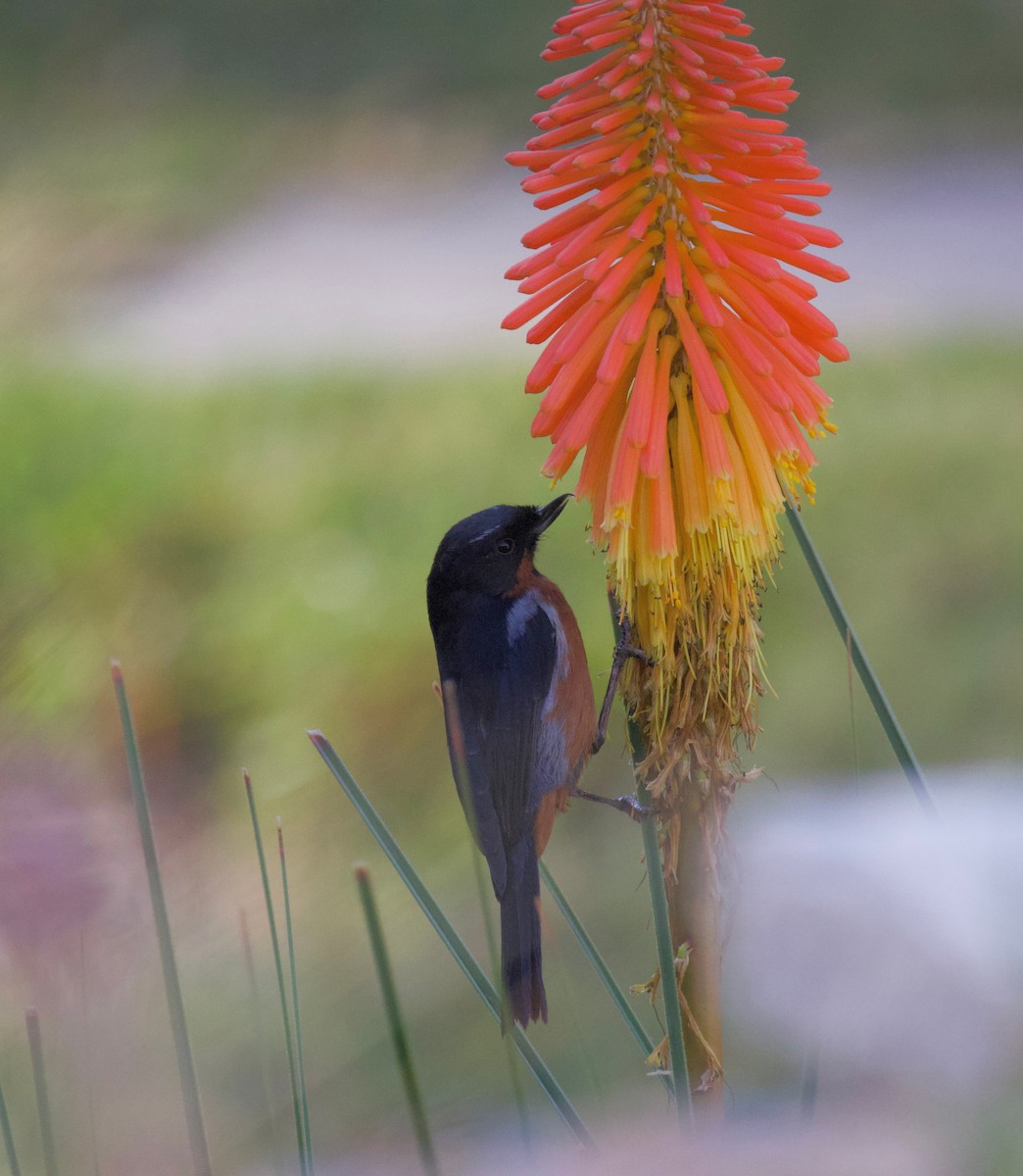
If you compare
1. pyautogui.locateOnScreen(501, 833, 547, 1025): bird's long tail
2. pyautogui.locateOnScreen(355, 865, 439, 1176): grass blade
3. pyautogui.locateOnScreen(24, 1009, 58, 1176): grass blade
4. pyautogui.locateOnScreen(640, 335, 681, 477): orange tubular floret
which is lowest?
pyautogui.locateOnScreen(501, 833, 547, 1025): bird's long tail

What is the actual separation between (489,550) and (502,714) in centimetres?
10

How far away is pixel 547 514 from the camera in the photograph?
0.68 metres

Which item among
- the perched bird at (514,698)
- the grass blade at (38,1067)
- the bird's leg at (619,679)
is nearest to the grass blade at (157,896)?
the grass blade at (38,1067)

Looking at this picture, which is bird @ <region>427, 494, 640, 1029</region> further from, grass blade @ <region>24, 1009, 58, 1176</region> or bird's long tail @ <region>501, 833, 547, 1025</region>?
grass blade @ <region>24, 1009, 58, 1176</region>

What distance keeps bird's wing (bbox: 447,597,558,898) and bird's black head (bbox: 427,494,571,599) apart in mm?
22

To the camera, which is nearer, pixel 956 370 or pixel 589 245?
pixel 589 245

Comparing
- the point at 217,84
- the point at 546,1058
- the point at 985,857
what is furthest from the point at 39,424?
the point at 985,857

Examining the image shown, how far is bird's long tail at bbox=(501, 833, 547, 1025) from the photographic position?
626 millimetres

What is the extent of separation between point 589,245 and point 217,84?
170 centimetres

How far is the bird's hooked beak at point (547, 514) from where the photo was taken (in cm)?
66

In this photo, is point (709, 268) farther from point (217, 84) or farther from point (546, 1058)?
point (217, 84)

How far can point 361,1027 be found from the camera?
106 centimetres

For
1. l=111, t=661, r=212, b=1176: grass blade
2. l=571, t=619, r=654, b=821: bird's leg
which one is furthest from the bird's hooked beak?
l=111, t=661, r=212, b=1176: grass blade

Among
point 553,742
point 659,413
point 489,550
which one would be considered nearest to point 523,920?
point 553,742
